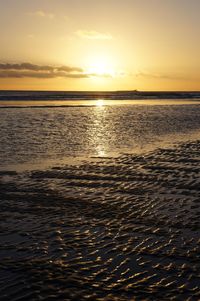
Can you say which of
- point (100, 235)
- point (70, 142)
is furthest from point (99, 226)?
point (70, 142)

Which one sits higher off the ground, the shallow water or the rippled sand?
the shallow water

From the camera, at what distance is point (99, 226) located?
409 inches

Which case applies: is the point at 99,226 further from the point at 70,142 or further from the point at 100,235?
the point at 70,142

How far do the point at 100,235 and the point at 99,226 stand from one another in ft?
2.08

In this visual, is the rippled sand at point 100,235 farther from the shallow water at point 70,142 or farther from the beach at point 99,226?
the shallow water at point 70,142

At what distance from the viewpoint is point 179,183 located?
14969 millimetres

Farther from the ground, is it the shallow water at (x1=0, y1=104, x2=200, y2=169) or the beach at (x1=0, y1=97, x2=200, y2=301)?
the shallow water at (x1=0, y1=104, x2=200, y2=169)

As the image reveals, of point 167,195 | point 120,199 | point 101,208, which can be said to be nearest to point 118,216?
point 101,208

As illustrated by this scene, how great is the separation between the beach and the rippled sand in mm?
20

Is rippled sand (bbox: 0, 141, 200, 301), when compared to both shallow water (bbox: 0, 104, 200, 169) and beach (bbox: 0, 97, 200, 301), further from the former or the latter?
shallow water (bbox: 0, 104, 200, 169)

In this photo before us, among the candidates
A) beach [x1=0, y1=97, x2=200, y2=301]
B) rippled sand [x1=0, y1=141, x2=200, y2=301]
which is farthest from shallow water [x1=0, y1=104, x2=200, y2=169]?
rippled sand [x1=0, y1=141, x2=200, y2=301]

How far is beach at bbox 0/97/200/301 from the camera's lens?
732cm

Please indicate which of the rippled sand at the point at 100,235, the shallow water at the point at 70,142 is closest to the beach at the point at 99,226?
the rippled sand at the point at 100,235

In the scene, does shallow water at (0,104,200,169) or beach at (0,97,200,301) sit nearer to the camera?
beach at (0,97,200,301)
